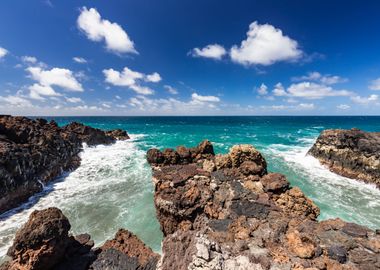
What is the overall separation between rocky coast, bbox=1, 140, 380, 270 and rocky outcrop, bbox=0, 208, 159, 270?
0.02 m

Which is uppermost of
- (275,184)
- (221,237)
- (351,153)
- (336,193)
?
(275,184)

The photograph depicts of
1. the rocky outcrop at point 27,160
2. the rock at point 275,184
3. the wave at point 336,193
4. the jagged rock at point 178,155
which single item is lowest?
the wave at point 336,193

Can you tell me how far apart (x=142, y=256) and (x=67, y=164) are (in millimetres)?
21163

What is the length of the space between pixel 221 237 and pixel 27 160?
19152 mm

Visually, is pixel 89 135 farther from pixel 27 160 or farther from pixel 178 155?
pixel 178 155

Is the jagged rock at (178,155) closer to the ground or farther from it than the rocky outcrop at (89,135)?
farther from it

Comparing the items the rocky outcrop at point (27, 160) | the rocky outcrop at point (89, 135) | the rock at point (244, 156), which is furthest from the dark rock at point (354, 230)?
the rocky outcrop at point (89, 135)

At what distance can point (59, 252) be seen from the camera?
596 cm

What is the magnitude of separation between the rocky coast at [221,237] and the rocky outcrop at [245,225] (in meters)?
0.02

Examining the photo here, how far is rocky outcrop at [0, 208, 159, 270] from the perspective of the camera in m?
5.65

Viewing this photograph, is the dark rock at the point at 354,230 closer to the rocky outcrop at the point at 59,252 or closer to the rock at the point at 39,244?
the rocky outcrop at the point at 59,252

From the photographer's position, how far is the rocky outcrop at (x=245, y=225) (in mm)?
5281

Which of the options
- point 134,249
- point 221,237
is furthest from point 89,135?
point 221,237

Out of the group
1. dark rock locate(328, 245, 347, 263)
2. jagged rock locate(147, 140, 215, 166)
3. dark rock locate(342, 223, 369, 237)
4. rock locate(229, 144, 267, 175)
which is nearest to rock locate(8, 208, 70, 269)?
jagged rock locate(147, 140, 215, 166)
